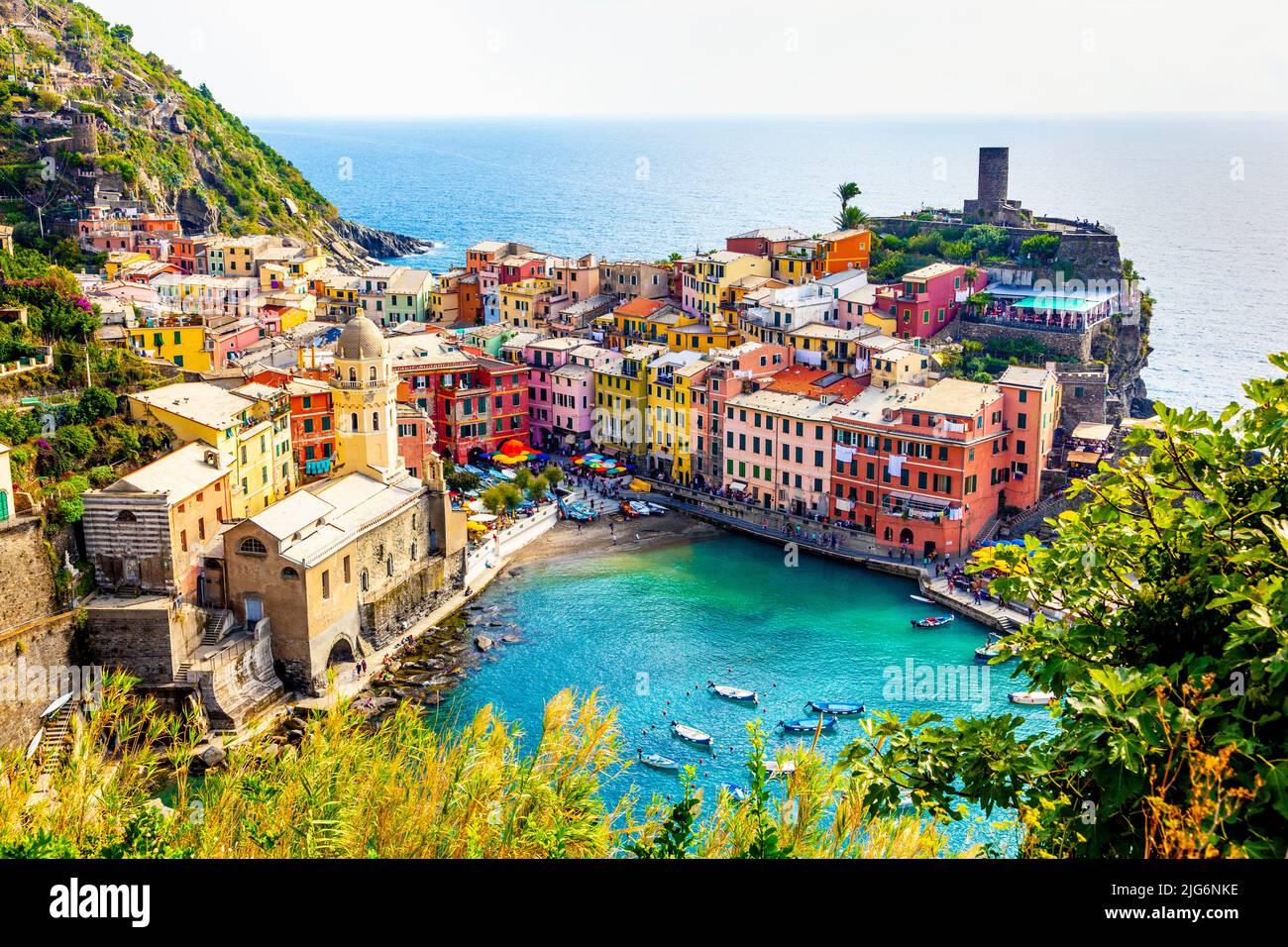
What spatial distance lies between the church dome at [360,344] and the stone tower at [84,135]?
4484cm

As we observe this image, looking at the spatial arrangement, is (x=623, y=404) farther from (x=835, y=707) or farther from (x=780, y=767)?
(x=780, y=767)

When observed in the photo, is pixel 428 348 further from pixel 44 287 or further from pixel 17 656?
pixel 17 656

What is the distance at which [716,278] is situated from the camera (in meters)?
63.2

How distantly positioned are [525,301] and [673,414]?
1659 cm

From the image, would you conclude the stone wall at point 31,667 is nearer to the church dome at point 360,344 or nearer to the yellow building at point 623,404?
the church dome at point 360,344

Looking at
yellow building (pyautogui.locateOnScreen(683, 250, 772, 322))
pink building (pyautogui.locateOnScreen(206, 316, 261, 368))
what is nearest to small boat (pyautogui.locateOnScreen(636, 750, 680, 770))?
pink building (pyautogui.locateOnScreen(206, 316, 261, 368))

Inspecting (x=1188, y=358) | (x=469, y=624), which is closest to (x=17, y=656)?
(x=469, y=624)

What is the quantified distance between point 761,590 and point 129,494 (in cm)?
2040

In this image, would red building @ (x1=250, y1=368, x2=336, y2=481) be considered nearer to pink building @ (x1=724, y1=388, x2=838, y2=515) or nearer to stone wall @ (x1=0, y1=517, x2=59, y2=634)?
stone wall @ (x1=0, y1=517, x2=59, y2=634)

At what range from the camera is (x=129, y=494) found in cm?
3331

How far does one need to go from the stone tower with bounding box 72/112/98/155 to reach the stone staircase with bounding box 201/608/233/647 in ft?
175

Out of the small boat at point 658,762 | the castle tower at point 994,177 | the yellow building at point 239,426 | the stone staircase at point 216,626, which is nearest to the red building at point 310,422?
the yellow building at point 239,426

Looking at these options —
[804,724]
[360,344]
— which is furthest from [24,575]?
[804,724]

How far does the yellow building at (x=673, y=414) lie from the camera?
54062 millimetres
